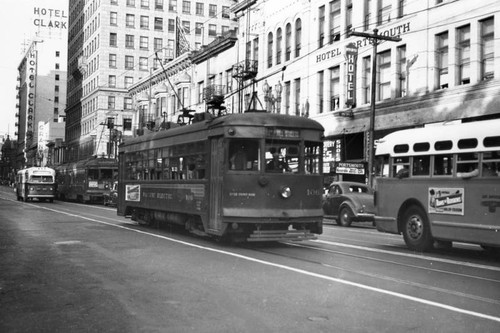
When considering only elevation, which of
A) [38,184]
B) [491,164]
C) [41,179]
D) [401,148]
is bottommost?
[38,184]

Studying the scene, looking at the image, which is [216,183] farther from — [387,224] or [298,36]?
[298,36]

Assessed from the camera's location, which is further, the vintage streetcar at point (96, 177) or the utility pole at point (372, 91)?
the vintage streetcar at point (96, 177)

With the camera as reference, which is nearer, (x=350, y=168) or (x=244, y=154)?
(x=244, y=154)

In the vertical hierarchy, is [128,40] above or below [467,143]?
above

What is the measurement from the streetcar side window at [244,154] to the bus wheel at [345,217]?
375 inches

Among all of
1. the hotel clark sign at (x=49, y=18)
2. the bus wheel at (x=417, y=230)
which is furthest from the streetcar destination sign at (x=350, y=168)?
the hotel clark sign at (x=49, y=18)

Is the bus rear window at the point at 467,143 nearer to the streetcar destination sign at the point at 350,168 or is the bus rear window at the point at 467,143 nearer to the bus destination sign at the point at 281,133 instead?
the bus destination sign at the point at 281,133

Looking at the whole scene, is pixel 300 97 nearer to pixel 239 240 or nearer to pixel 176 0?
pixel 239 240

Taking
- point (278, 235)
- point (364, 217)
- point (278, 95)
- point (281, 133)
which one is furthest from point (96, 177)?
point (278, 235)

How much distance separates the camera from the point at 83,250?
1228 centimetres

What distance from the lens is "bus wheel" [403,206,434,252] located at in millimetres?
12570

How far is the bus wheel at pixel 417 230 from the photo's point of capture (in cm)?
1257

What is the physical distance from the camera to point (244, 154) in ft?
43.7

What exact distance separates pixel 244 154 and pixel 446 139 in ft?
14.2
